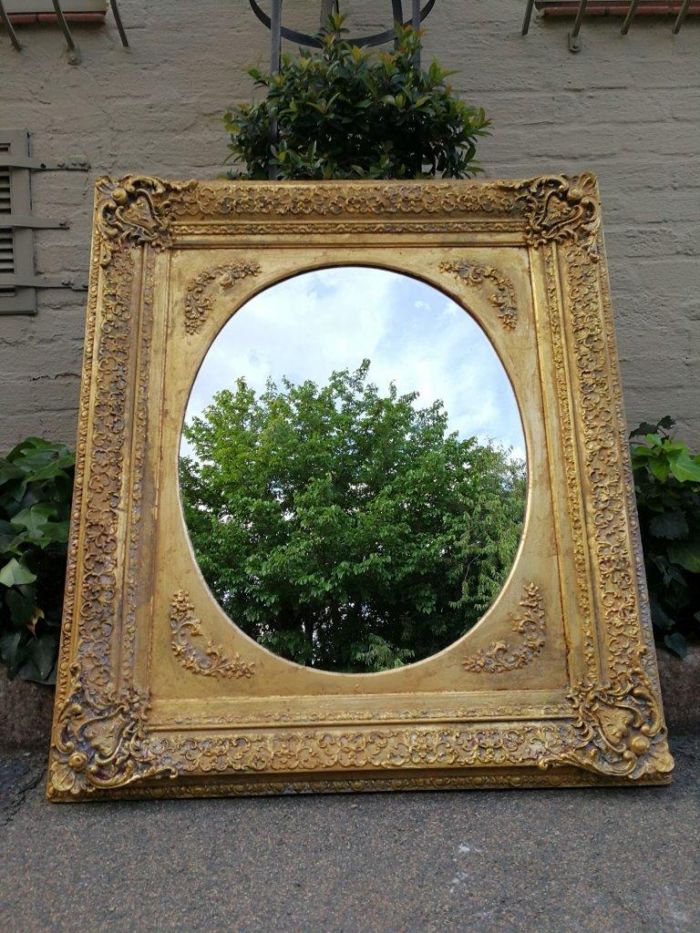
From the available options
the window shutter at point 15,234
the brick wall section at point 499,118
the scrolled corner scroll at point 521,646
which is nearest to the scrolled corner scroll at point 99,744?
the scrolled corner scroll at point 521,646

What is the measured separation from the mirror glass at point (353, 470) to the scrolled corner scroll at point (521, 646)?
61mm

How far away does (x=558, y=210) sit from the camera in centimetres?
173

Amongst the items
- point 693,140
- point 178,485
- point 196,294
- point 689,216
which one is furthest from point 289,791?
point 693,140

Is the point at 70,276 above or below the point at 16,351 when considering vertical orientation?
above

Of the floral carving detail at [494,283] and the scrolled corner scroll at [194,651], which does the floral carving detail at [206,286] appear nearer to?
the floral carving detail at [494,283]

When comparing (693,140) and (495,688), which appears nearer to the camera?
(495,688)

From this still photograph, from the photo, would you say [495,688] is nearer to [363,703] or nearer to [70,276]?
[363,703]

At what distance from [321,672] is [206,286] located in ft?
2.89

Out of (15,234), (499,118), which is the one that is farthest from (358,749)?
(499,118)

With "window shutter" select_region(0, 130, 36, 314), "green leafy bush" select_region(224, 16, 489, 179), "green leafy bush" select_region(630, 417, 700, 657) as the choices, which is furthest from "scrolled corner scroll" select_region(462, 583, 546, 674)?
"window shutter" select_region(0, 130, 36, 314)

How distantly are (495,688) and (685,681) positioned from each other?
1.65 feet

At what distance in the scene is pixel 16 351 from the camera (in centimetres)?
232

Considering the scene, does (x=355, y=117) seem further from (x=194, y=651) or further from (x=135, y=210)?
(x=194, y=651)

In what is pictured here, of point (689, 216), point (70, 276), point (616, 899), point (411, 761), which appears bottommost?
point (616, 899)
